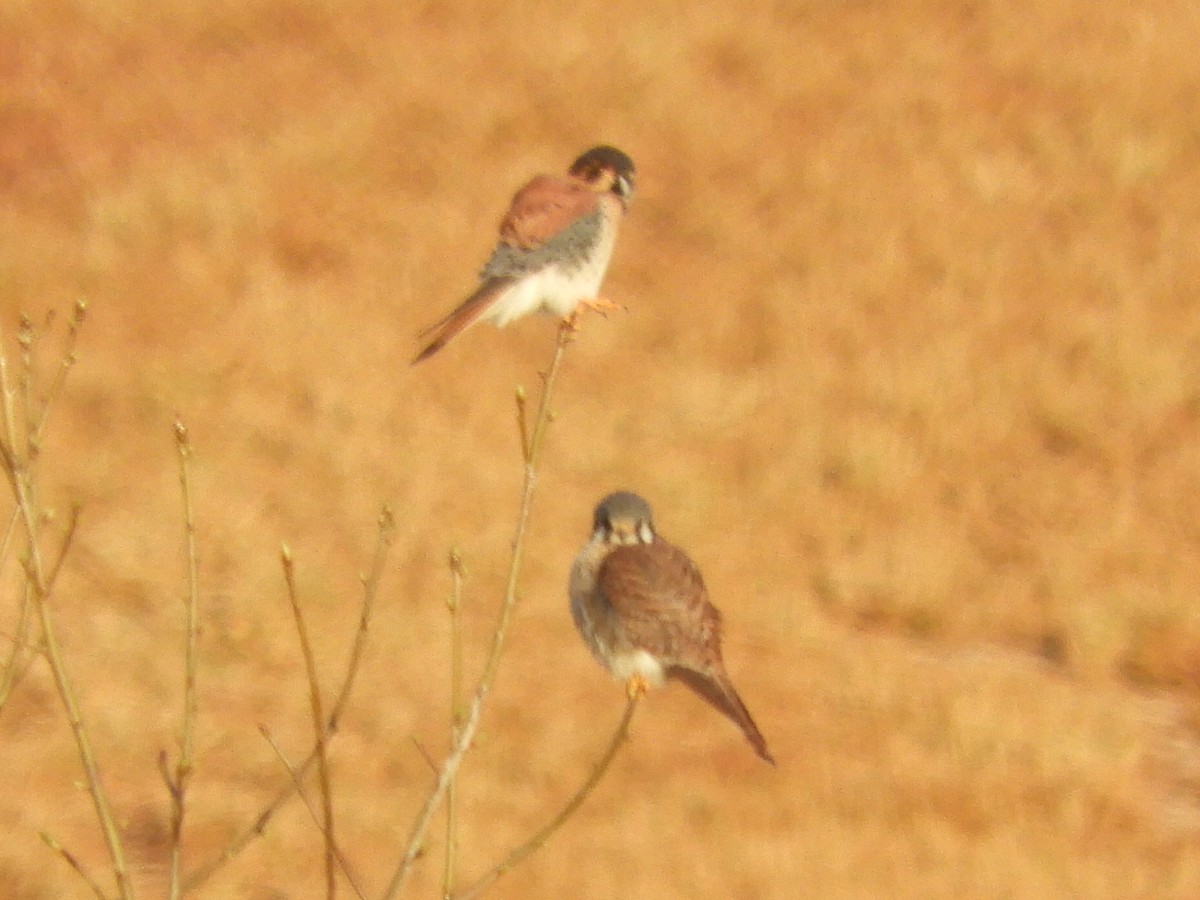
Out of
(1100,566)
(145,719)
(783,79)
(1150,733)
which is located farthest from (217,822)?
(783,79)

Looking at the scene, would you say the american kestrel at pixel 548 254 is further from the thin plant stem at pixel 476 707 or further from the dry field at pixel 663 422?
the thin plant stem at pixel 476 707

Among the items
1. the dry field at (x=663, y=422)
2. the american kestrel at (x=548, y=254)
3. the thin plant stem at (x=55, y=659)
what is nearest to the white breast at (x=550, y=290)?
the american kestrel at (x=548, y=254)

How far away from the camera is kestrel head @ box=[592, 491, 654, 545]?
525 cm

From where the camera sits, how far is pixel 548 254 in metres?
5.49

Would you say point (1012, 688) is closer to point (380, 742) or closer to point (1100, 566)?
point (1100, 566)

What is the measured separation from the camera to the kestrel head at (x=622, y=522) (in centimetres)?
525

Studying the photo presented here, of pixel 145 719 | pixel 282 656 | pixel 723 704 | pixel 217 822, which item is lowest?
pixel 723 704

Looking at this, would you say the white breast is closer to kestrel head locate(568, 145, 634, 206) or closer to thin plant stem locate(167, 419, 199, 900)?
kestrel head locate(568, 145, 634, 206)

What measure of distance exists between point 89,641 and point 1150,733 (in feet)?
15.3

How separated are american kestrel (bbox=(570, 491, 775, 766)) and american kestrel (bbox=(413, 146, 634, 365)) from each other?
27.4 inches

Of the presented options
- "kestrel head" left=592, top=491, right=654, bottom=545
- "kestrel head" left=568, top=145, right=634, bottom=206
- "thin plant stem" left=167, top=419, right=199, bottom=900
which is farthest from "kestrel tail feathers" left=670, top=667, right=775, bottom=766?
"thin plant stem" left=167, top=419, right=199, bottom=900

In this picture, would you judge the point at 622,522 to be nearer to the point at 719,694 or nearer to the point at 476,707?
the point at 719,694

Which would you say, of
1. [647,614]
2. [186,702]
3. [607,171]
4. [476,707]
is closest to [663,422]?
[607,171]

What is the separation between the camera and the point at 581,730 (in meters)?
7.95
